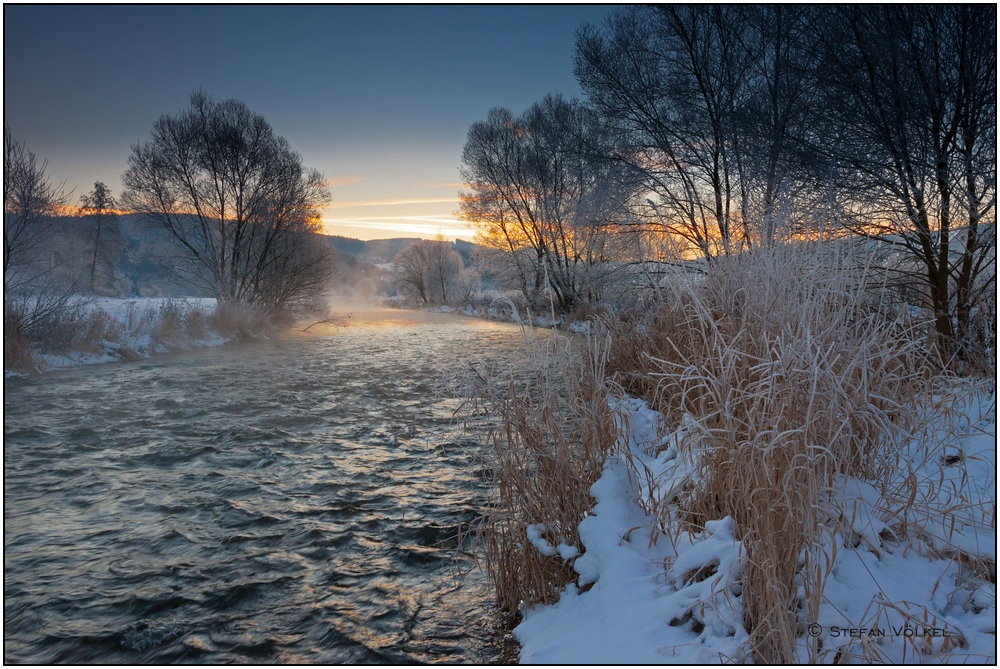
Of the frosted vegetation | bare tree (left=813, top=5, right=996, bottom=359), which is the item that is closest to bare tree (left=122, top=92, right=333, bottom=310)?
the frosted vegetation

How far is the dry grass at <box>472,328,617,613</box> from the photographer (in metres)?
2.94

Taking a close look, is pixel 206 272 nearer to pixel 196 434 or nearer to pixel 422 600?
pixel 196 434

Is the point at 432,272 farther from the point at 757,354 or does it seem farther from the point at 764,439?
the point at 764,439

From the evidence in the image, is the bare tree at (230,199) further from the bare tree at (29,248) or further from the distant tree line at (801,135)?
the distant tree line at (801,135)

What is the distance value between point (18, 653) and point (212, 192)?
16.7m

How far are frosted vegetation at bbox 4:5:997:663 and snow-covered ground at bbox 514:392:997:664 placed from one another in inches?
0.5

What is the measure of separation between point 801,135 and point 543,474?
617cm

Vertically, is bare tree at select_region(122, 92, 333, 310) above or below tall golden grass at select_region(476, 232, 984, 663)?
above

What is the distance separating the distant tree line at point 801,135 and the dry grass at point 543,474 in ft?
2.23

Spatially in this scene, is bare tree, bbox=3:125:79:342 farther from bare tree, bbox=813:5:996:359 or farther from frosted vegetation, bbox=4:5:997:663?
bare tree, bbox=813:5:996:359

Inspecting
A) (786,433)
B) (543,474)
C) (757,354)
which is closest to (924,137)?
(757,354)

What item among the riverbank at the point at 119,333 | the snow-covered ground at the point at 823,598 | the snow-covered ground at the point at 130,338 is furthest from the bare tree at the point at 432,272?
the snow-covered ground at the point at 823,598

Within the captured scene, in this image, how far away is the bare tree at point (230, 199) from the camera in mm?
16312

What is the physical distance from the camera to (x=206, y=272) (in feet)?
59.1
